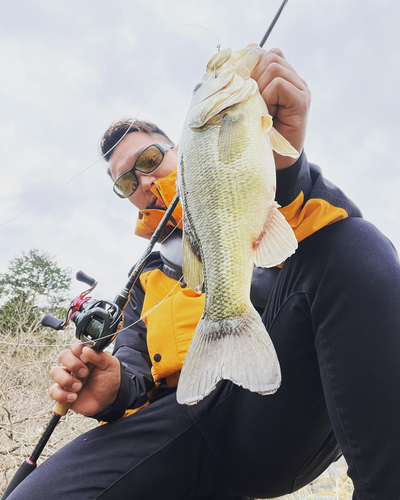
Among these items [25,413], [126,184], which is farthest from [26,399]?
[126,184]

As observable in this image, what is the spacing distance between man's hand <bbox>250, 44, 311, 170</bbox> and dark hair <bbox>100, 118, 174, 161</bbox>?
1546mm

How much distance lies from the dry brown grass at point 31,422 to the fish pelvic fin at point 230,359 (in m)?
2.44

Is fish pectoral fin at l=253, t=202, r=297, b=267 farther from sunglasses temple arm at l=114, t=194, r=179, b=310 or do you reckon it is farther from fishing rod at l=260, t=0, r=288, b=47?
fishing rod at l=260, t=0, r=288, b=47

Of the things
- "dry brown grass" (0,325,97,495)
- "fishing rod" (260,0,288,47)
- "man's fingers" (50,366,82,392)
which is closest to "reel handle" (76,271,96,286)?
"man's fingers" (50,366,82,392)

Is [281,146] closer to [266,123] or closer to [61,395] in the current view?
[266,123]

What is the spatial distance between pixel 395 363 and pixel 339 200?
541mm

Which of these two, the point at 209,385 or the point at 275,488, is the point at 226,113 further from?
the point at 275,488

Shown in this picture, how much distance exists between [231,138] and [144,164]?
148 centimetres

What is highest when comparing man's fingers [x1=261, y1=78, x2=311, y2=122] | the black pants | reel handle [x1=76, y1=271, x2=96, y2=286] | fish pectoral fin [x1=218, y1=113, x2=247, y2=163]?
man's fingers [x1=261, y1=78, x2=311, y2=122]

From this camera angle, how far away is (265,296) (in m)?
1.49

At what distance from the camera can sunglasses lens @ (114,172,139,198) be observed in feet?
7.93

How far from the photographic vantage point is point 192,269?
1.02m

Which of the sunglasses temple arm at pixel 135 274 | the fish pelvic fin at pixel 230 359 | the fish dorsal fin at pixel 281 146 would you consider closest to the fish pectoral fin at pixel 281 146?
the fish dorsal fin at pixel 281 146

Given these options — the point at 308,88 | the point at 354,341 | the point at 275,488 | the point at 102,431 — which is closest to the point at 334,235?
the point at 354,341
